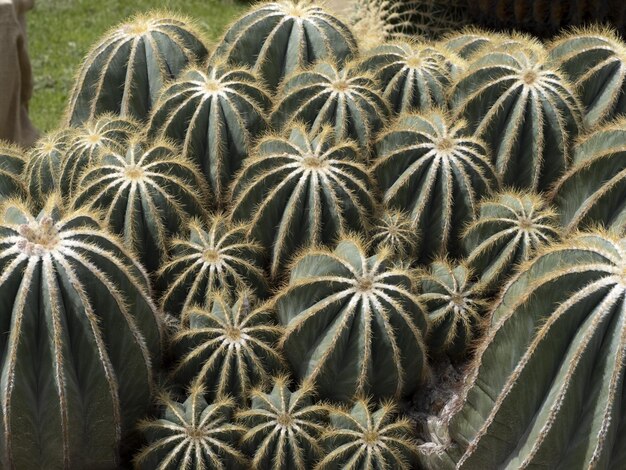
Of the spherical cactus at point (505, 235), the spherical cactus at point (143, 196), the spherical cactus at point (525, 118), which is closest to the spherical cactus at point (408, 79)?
the spherical cactus at point (525, 118)

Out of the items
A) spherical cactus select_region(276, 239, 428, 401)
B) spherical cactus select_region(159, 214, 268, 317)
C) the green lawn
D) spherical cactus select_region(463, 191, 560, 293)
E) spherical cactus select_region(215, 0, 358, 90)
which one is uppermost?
the green lawn

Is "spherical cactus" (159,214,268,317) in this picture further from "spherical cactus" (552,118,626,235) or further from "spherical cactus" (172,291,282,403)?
"spherical cactus" (552,118,626,235)

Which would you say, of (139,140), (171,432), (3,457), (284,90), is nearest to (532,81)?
(284,90)

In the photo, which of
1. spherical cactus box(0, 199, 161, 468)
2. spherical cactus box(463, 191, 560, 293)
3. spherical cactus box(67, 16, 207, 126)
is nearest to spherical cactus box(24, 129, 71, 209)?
spherical cactus box(67, 16, 207, 126)

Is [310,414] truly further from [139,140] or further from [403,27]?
[403,27]

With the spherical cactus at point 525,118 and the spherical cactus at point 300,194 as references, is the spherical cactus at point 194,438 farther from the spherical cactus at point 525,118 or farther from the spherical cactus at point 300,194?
the spherical cactus at point 525,118
